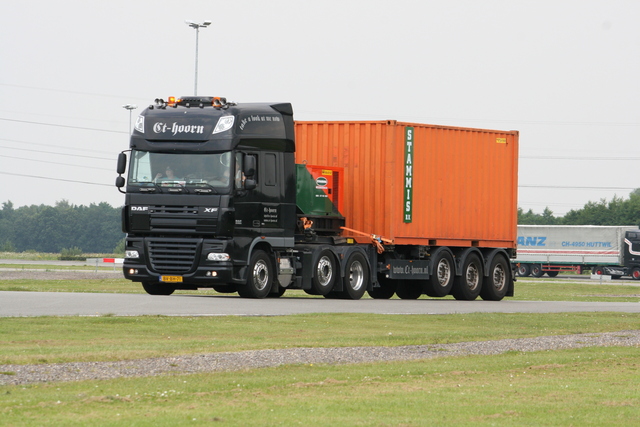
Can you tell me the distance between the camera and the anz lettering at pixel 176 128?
24109 millimetres

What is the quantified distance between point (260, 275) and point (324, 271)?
6.50ft

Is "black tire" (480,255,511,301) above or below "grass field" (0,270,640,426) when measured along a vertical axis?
above

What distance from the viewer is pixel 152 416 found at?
894cm

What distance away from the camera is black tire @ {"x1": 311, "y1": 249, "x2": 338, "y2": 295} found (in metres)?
26.4

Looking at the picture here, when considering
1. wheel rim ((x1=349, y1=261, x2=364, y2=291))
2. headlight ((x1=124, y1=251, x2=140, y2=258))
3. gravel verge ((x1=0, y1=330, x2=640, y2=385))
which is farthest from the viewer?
wheel rim ((x1=349, y1=261, x2=364, y2=291))

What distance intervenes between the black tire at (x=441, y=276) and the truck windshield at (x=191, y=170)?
7.57 m

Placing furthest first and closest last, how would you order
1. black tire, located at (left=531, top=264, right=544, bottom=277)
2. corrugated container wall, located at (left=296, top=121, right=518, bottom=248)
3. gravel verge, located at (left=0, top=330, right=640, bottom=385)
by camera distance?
black tire, located at (left=531, top=264, right=544, bottom=277), corrugated container wall, located at (left=296, top=121, right=518, bottom=248), gravel verge, located at (left=0, top=330, right=640, bottom=385)

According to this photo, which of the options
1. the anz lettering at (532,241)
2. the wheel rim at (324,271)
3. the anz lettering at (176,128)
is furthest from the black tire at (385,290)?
the anz lettering at (532,241)

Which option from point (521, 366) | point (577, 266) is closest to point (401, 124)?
point (521, 366)

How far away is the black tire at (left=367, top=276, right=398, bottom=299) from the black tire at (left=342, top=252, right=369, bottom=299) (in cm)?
272

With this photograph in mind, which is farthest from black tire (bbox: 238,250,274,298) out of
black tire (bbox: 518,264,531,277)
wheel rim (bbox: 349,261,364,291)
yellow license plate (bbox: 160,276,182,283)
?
black tire (bbox: 518,264,531,277)

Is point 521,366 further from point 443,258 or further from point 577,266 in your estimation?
point 577,266

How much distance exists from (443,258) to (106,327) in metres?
14.2

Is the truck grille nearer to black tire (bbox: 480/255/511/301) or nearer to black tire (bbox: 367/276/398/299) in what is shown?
black tire (bbox: 367/276/398/299)
